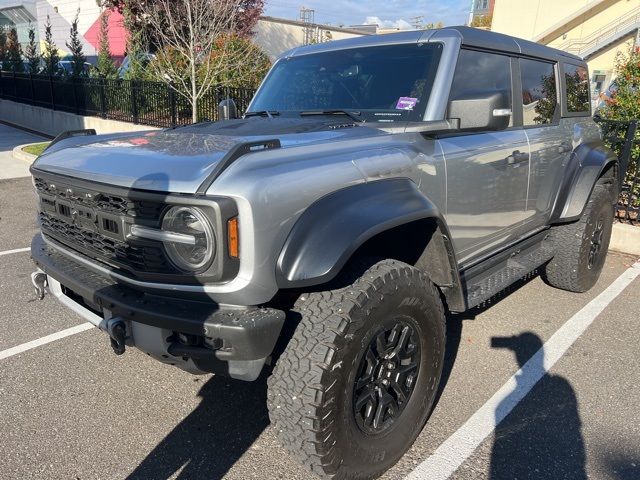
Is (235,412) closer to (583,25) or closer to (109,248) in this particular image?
(109,248)

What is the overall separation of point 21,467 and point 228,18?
10180mm

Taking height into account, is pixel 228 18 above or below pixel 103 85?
above

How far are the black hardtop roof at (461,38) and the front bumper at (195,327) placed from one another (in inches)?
84.0

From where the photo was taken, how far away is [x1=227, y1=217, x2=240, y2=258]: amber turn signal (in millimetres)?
1934

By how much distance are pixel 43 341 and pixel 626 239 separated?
6056 mm

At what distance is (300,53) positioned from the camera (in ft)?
12.7

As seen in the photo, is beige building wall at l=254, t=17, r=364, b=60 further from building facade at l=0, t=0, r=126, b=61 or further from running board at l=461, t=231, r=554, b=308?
running board at l=461, t=231, r=554, b=308

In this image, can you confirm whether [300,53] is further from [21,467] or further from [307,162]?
[21,467]

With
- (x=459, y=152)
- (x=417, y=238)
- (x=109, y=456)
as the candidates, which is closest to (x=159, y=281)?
(x=109, y=456)

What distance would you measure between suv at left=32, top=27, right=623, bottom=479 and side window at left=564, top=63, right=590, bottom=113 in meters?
1.27

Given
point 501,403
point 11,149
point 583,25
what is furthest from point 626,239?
point 583,25

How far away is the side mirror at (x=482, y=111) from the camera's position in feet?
8.75

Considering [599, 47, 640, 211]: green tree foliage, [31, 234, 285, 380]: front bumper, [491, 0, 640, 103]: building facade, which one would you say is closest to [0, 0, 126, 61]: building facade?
[491, 0, 640, 103]: building facade

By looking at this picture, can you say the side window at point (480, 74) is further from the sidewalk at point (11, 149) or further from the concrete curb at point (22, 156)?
the concrete curb at point (22, 156)
